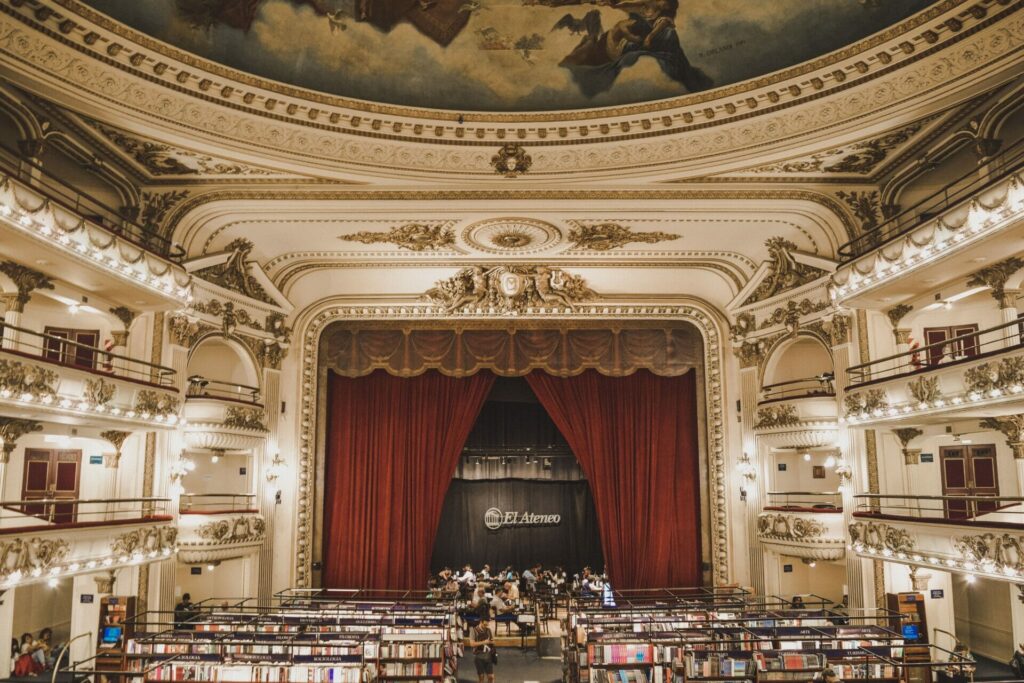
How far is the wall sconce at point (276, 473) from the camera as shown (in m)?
14.7

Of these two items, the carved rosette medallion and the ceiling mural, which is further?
the carved rosette medallion

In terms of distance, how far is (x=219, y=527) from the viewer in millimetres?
13016

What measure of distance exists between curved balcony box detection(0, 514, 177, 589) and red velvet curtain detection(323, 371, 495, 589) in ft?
17.4

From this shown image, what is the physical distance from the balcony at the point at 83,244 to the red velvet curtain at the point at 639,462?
8.59 meters

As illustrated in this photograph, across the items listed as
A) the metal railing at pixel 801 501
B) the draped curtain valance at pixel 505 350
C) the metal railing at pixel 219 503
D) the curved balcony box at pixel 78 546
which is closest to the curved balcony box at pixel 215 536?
the metal railing at pixel 219 503

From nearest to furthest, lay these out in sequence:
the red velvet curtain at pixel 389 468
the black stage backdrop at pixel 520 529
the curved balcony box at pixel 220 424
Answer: the curved balcony box at pixel 220 424 < the red velvet curtain at pixel 389 468 < the black stage backdrop at pixel 520 529

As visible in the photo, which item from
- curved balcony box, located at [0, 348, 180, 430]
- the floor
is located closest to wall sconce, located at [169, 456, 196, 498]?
curved balcony box, located at [0, 348, 180, 430]

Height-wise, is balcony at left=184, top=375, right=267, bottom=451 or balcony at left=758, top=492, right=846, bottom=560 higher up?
balcony at left=184, top=375, right=267, bottom=451

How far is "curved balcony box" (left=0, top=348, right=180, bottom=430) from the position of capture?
8.61 metres

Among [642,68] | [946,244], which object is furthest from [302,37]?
[946,244]

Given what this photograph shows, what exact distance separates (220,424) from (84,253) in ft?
14.3

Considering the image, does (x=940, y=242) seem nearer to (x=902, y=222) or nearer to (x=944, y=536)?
(x=902, y=222)

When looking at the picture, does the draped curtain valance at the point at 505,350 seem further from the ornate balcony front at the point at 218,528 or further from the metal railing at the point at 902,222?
the metal railing at the point at 902,222

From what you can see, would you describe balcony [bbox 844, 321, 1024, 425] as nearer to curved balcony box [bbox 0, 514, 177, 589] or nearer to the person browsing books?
the person browsing books
